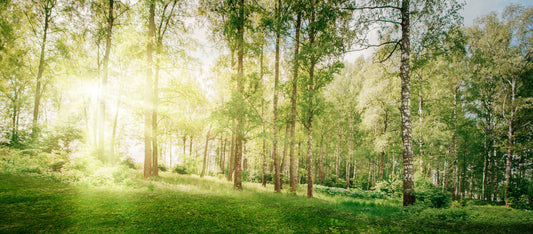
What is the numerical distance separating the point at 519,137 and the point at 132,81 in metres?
34.0

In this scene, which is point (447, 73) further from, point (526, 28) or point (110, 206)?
point (110, 206)

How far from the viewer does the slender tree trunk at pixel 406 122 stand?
778cm

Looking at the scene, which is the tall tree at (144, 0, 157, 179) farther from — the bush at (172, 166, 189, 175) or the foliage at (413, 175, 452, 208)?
the foliage at (413, 175, 452, 208)

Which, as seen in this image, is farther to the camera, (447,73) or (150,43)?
(447,73)

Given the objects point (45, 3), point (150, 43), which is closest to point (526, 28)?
point (150, 43)

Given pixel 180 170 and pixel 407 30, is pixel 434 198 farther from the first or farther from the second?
pixel 180 170

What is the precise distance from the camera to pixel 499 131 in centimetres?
1689

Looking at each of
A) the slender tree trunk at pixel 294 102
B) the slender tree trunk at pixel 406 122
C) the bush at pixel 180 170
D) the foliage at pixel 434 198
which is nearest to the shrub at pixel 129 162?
the bush at pixel 180 170

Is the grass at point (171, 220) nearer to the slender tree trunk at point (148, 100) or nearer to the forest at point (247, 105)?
the forest at point (247, 105)

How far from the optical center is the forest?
5172 mm

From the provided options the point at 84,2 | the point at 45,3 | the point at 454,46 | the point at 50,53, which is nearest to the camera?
the point at 454,46

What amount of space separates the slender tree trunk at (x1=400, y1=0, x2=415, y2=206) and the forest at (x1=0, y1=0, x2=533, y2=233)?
63 mm

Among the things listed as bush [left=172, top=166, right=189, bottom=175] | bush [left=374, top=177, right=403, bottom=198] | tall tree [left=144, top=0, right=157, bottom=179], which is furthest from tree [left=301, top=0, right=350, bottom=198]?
bush [left=172, top=166, right=189, bottom=175]

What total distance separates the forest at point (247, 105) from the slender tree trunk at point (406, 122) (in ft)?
0.21
